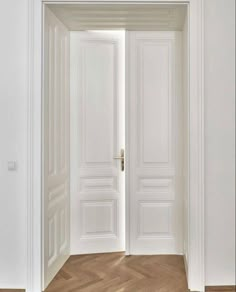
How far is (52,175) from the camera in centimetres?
236

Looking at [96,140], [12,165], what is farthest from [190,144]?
[12,165]

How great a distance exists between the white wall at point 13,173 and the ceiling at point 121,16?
0.60 metres

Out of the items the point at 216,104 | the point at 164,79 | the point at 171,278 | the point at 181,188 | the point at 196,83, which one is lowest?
the point at 171,278

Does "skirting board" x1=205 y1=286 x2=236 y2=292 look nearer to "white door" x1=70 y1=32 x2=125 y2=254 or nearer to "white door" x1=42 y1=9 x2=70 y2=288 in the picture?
"white door" x1=70 y1=32 x2=125 y2=254

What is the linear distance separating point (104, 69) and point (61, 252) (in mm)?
1914

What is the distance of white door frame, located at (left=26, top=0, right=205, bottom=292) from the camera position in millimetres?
2109

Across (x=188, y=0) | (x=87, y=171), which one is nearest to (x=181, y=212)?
(x=87, y=171)

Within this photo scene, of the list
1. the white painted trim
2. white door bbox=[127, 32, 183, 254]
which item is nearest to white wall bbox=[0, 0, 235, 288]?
white door bbox=[127, 32, 183, 254]

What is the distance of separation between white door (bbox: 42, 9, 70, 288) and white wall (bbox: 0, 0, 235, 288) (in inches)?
6.9

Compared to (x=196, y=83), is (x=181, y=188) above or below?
below

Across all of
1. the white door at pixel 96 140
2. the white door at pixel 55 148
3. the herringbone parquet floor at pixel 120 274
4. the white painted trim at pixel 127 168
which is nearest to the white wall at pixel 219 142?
the herringbone parquet floor at pixel 120 274

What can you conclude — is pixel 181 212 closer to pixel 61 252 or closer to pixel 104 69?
pixel 61 252

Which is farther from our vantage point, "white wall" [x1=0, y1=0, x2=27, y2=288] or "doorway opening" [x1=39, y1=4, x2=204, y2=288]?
"doorway opening" [x1=39, y1=4, x2=204, y2=288]

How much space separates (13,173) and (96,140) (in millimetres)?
962
